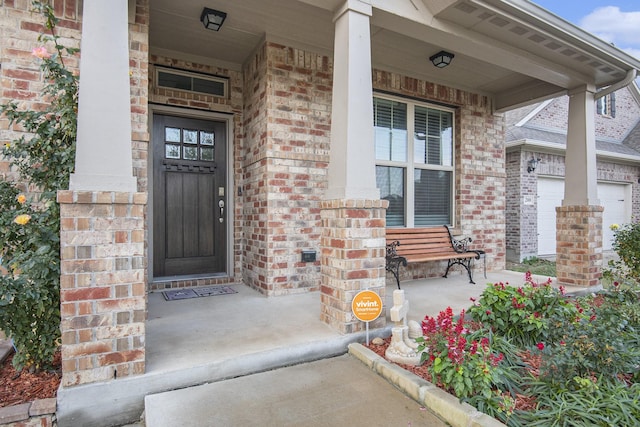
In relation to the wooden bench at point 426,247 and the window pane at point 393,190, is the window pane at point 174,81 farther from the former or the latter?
the wooden bench at point 426,247

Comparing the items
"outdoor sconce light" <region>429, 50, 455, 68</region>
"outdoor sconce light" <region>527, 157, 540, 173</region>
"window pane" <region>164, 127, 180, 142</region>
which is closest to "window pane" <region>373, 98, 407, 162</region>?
"outdoor sconce light" <region>429, 50, 455, 68</region>

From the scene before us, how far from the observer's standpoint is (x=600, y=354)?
2.03m

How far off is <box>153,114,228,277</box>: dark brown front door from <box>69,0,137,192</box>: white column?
2260 millimetres

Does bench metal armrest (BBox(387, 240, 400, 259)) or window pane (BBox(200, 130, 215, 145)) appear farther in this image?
window pane (BBox(200, 130, 215, 145))

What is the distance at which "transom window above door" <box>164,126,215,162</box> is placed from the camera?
4383 millimetres

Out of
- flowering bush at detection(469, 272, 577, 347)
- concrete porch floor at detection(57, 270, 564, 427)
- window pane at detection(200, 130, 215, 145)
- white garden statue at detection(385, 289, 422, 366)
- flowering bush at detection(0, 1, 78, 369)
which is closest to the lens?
concrete porch floor at detection(57, 270, 564, 427)

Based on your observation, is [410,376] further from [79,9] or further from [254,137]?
[79,9]

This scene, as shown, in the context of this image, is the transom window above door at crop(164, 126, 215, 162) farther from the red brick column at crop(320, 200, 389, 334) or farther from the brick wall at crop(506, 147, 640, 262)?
the brick wall at crop(506, 147, 640, 262)

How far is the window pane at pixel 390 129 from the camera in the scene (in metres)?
5.02

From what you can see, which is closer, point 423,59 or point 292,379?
point 292,379

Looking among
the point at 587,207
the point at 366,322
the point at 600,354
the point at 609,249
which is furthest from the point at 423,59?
the point at 609,249

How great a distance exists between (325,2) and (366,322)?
8.66 ft

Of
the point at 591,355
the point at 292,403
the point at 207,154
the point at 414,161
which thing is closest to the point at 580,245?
the point at 414,161

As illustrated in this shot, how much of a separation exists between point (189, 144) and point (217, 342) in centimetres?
277
